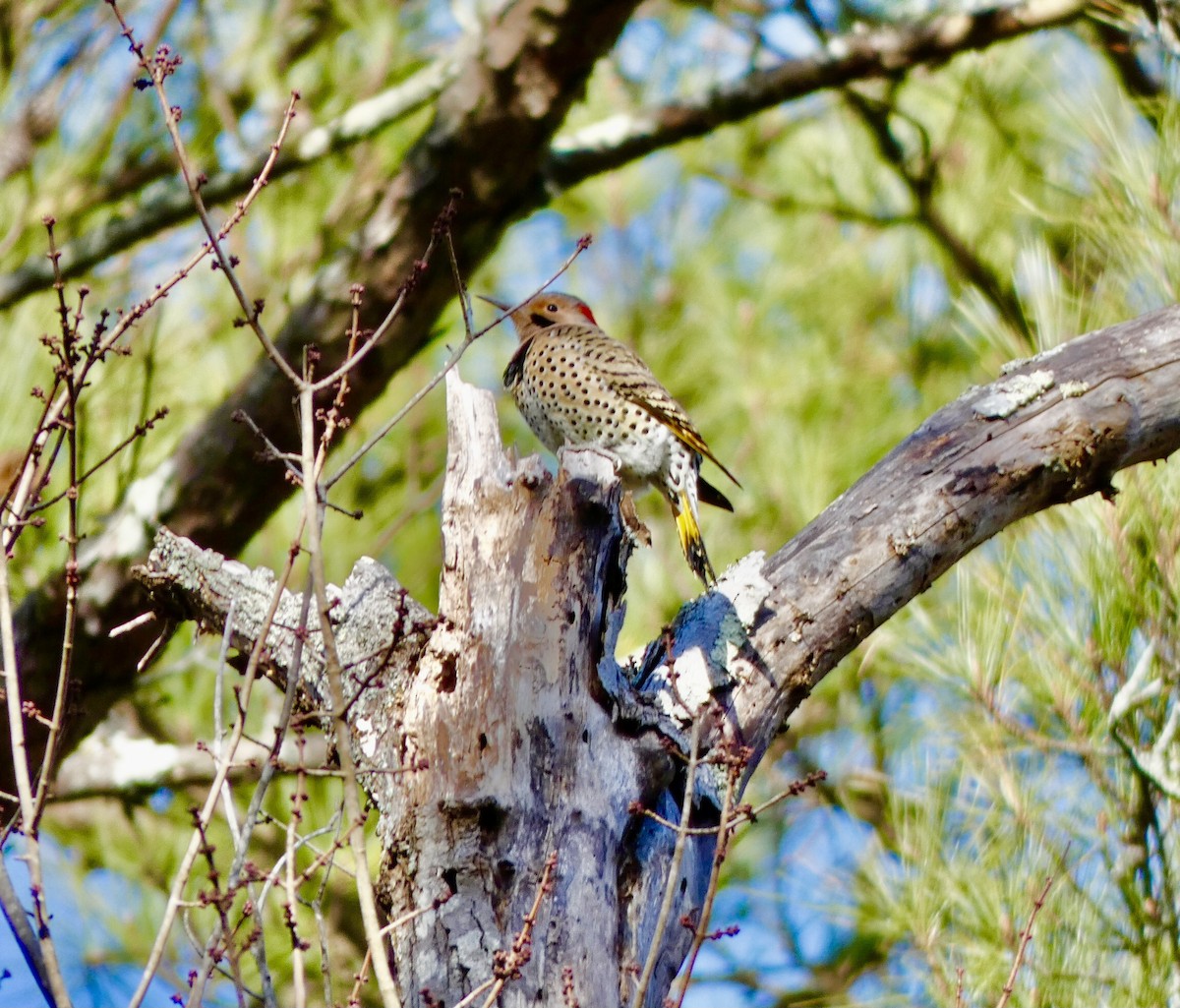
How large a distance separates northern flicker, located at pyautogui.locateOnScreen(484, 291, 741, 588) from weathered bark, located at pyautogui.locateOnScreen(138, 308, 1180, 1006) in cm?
124

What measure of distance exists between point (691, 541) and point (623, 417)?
0.46 meters

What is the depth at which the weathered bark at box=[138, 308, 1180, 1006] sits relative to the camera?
88.9 inches

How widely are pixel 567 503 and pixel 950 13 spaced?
317 cm

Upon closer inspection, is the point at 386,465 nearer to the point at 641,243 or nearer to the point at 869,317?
the point at 641,243

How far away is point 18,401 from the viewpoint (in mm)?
4492

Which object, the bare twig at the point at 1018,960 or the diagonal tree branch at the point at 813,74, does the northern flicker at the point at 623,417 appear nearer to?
the diagonal tree branch at the point at 813,74

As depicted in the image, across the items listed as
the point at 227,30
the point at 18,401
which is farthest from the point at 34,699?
the point at 227,30

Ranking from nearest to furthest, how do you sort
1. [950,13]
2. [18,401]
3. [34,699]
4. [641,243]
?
[34,699] → [18,401] → [950,13] → [641,243]

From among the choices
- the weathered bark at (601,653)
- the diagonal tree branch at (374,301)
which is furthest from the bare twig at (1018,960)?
the diagonal tree branch at (374,301)

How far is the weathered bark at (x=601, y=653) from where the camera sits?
2.26 meters

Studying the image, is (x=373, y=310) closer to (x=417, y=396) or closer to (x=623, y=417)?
(x=623, y=417)

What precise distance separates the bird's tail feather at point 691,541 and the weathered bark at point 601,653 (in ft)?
2.97

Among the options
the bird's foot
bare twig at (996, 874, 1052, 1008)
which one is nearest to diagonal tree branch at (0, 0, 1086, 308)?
the bird's foot

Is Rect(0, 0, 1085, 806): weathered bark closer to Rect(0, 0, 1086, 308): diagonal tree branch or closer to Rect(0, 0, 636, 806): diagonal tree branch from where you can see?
Rect(0, 0, 636, 806): diagonal tree branch
